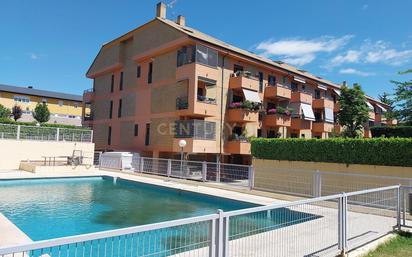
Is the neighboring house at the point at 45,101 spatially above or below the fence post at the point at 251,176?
above

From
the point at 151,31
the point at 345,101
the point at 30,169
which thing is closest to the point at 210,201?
the point at 30,169

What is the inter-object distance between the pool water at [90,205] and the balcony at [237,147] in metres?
10.2

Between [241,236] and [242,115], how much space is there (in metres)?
23.0

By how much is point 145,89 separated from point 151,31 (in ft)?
19.3

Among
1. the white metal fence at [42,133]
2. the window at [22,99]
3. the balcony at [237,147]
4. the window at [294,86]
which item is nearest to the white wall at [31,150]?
the white metal fence at [42,133]

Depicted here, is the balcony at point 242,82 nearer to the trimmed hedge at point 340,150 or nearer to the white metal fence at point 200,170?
the trimmed hedge at point 340,150

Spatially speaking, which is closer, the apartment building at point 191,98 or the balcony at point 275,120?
the apartment building at point 191,98

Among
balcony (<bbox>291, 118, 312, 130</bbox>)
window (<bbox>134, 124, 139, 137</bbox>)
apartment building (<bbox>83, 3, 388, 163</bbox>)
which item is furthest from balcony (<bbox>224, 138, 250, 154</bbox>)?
window (<bbox>134, 124, 139, 137</bbox>)

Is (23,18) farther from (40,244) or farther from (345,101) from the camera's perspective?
(345,101)

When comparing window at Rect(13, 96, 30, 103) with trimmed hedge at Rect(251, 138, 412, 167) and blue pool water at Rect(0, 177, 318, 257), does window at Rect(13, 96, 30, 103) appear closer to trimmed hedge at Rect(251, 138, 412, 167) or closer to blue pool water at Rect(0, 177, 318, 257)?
blue pool water at Rect(0, 177, 318, 257)

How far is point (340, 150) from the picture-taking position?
16.5 meters

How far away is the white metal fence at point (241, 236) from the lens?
4017 millimetres

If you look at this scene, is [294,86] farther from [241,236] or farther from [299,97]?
[241,236]

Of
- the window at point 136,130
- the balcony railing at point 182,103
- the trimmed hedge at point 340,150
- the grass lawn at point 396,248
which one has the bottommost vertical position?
the grass lawn at point 396,248
